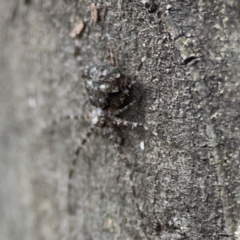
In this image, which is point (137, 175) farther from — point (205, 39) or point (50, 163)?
point (50, 163)

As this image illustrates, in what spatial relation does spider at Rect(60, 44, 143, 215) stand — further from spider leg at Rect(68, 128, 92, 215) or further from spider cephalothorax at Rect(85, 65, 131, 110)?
spider leg at Rect(68, 128, 92, 215)

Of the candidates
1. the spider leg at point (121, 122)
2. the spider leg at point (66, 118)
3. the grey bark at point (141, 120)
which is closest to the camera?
the grey bark at point (141, 120)

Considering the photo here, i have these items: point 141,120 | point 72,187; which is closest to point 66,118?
point 72,187

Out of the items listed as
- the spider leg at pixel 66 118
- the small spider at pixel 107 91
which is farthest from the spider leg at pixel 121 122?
the spider leg at pixel 66 118

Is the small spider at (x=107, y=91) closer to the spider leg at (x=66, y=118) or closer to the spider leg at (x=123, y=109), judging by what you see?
the spider leg at (x=123, y=109)

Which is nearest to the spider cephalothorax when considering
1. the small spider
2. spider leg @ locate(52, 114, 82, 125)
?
the small spider

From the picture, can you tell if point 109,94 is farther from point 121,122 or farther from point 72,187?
point 72,187
